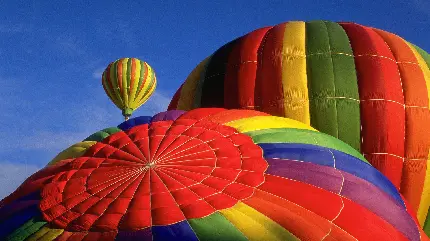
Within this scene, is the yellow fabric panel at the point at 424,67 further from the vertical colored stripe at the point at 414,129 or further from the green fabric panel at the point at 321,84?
the green fabric panel at the point at 321,84

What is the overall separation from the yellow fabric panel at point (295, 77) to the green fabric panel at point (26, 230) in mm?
3812

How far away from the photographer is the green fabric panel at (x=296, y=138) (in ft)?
17.3

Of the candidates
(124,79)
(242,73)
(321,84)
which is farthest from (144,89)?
(321,84)

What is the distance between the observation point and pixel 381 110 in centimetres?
745

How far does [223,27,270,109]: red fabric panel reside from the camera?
25.5 feet

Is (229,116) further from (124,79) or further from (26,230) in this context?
(124,79)

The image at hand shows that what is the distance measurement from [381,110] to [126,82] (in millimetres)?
14671

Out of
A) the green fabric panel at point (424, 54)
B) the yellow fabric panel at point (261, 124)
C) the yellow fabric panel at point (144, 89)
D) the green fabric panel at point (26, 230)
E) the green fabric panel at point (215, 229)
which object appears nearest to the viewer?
the green fabric panel at point (215, 229)

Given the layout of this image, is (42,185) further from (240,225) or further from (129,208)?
(240,225)

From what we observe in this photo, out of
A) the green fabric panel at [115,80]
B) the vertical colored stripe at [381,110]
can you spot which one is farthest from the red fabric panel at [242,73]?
the green fabric panel at [115,80]

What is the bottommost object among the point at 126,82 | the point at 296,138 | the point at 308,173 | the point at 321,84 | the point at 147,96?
the point at 308,173

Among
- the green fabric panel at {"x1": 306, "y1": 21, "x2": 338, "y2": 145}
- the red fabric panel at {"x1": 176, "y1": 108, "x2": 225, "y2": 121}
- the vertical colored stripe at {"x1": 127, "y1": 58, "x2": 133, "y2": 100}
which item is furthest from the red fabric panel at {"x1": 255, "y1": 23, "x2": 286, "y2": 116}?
the vertical colored stripe at {"x1": 127, "y1": 58, "x2": 133, "y2": 100}

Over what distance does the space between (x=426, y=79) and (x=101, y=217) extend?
5460mm

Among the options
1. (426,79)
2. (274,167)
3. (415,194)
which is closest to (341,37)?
(426,79)
